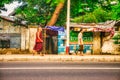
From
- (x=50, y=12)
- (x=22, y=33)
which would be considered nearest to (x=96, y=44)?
(x=22, y=33)

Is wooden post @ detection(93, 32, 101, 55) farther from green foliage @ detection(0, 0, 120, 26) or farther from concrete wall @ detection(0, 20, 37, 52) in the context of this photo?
green foliage @ detection(0, 0, 120, 26)

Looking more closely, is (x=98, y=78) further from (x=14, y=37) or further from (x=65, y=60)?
(x=14, y=37)

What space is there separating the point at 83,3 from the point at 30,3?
4840mm

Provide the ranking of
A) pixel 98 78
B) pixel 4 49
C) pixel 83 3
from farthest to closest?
1. pixel 83 3
2. pixel 4 49
3. pixel 98 78

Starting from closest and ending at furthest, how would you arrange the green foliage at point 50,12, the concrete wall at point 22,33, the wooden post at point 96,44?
the concrete wall at point 22,33
the wooden post at point 96,44
the green foliage at point 50,12

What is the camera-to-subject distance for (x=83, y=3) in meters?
28.6

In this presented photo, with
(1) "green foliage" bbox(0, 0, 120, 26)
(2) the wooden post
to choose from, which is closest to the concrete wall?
(1) "green foliage" bbox(0, 0, 120, 26)

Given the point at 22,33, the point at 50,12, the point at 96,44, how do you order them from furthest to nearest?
the point at 50,12 < the point at 22,33 < the point at 96,44

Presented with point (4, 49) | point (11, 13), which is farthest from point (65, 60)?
point (11, 13)

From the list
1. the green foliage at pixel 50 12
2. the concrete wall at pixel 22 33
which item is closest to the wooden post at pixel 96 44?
the concrete wall at pixel 22 33

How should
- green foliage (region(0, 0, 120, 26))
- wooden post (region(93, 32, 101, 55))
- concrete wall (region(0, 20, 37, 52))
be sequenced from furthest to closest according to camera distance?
green foliage (region(0, 0, 120, 26)) → wooden post (region(93, 32, 101, 55)) → concrete wall (region(0, 20, 37, 52))

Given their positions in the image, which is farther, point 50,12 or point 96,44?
point 50,12

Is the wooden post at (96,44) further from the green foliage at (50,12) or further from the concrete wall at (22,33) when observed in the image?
the green foliage at (50,12)

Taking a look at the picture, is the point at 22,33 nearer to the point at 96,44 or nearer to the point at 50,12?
the point at 96,44
